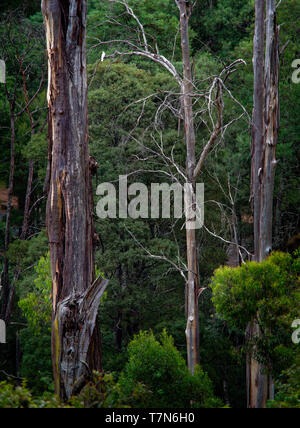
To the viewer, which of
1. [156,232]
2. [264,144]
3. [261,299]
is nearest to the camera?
[261,299]

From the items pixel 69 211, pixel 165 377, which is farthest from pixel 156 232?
pixel 69 211

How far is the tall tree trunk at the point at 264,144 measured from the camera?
11.7 m

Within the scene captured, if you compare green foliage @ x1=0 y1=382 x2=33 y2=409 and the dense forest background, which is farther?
the dense forest background

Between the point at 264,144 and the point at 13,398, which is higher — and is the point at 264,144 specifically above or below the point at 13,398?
above

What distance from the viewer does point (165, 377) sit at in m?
11.1

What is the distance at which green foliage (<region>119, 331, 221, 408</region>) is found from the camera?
10.6 metres

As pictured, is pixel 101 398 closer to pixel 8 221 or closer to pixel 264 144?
pixel 264 144

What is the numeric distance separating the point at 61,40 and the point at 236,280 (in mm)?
4134

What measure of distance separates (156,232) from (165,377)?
24.8ft

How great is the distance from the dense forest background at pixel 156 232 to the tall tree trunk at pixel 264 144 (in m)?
0.53

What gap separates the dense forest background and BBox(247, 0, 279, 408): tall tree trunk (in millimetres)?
535

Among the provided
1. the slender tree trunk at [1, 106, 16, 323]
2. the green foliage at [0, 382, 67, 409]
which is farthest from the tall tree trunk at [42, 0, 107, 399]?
the slender tree trunk at [1, 106, 16, 323]

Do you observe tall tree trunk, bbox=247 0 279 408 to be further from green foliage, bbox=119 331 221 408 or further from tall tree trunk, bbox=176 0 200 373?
tall tree trunk, bbox=176 0 200 373

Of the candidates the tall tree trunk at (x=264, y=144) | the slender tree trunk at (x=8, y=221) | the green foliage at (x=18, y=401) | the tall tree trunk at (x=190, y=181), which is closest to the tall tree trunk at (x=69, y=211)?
the green foliage at (x=18, y=401)
